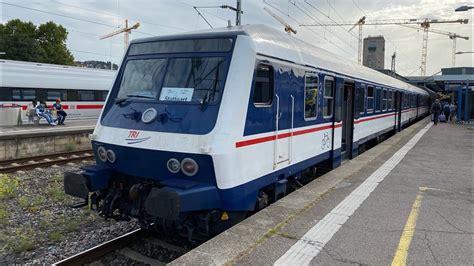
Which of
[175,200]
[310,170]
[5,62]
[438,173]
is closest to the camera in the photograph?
[175,200]

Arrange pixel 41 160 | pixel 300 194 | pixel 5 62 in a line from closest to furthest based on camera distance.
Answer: pixel 300 194 < pixel 41 160 < pixel 5 62

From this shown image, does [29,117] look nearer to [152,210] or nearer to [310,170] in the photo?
[310,170]

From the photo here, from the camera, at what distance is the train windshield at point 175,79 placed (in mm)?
4844

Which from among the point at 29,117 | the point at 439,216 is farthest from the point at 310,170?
the point at 29,117

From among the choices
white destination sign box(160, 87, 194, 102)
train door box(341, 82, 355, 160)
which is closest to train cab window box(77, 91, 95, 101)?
train door box(341, 82, 355, 160)

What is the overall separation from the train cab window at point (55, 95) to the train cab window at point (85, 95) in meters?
1.01

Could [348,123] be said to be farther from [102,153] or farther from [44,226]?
[44,226]

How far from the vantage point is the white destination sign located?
4.92m

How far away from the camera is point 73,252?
217 inches

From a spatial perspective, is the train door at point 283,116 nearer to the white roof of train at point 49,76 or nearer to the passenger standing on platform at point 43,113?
the white roof of train at point 49,76

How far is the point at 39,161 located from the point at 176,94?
825 centimetres

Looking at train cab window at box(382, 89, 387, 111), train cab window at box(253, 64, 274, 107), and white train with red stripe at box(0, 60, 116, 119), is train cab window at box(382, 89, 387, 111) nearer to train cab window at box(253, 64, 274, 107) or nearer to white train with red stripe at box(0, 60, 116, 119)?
train cab window at box(253, 64, 274, 107)

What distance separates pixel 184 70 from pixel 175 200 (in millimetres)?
1821

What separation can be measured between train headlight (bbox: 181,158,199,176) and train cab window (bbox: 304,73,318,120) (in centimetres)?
282
